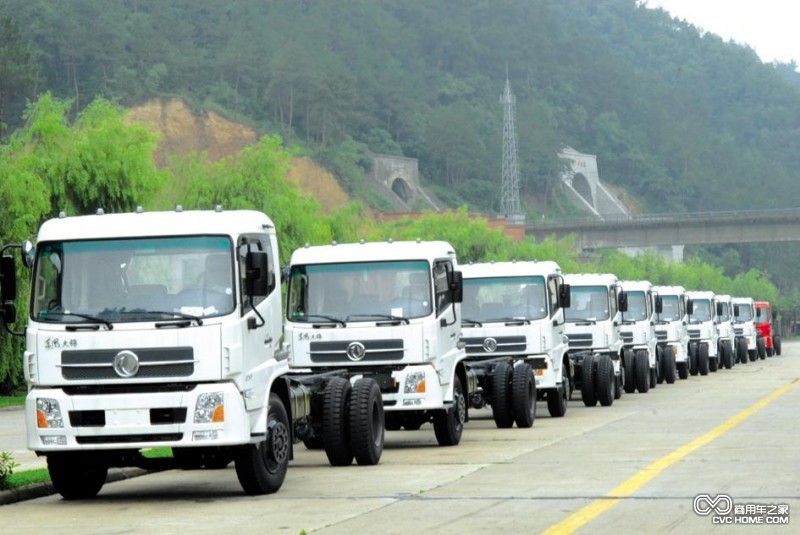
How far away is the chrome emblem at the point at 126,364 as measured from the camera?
49.5 feet

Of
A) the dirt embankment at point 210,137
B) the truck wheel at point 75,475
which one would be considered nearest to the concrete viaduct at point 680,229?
the dirt embankment at point 210,137

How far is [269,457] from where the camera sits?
1605 centimetres

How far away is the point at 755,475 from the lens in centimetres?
1639

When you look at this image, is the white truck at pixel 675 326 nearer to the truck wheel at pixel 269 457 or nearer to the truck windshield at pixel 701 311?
the truck windshield at pixel 701 311

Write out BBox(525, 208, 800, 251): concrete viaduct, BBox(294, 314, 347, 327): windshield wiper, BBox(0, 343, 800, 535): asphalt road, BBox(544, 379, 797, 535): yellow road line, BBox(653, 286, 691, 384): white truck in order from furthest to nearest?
BBox(525, 208, 800, 251): concrete viaduct → BBox(653, 286, 691, 384): white truck → BBox(294, 314, 347, 327): windshield wiper → BBox(0, 343, 800, 535): asphalt road → BBox(544, 379, 797, 535): yellow road line

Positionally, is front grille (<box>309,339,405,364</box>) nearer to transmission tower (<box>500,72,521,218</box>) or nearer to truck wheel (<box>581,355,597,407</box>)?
truck wheel (<box>581,355,597,407</box>)

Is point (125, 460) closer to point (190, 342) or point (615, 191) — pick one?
point (190, 342)

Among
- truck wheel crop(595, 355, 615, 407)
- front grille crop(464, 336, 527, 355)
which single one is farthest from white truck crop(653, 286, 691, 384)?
front grille crop(464, 336, 527, 355)

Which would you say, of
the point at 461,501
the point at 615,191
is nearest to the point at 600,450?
the point at 461,501

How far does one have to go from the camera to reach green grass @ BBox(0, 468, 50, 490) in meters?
16.6

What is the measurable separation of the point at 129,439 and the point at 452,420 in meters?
7.63

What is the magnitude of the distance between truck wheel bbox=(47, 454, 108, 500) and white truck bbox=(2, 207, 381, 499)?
0.02 m

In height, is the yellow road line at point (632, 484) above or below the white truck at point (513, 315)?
below

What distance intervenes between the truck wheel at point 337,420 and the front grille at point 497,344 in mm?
8224
